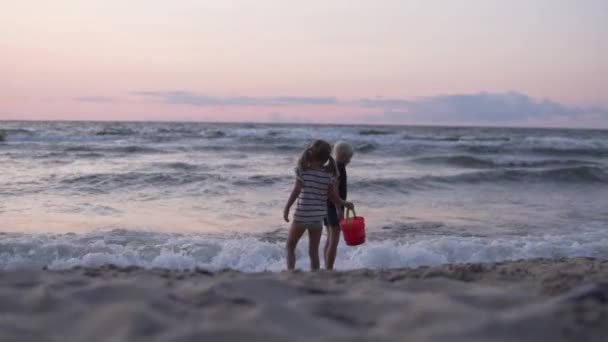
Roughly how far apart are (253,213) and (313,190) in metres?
4.45

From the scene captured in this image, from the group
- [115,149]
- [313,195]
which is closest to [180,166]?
[115,149]

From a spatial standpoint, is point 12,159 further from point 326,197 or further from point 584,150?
point 584,150

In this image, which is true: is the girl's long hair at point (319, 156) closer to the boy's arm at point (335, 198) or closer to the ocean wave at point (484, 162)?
the boy's arm at point (335, 198)

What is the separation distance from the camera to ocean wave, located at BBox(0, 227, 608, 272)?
6.53 m

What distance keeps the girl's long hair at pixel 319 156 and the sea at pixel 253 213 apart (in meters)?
1.60

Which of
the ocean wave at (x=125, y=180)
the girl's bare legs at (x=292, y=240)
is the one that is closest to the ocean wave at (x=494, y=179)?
the ocean wave at (x=125, y=180)

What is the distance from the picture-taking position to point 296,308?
2.96 metres

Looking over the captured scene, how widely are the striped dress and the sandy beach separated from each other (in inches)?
69.2

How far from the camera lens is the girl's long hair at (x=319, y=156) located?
5426 mm

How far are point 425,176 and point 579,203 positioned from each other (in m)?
4.87

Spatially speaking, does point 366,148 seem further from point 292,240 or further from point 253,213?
point 292,240

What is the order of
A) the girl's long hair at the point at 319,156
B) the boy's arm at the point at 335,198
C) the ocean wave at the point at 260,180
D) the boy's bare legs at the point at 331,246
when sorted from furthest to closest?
the ocean wave at the point at 260,180 < the boy's bare legs at the point at 331,246 < the boy's arm at the point at 335,198 < the girl's long hair at the point at 319,156

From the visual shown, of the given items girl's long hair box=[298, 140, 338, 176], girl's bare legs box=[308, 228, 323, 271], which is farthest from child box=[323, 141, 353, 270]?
girl's long hair box=[298, 140, 338, 176]

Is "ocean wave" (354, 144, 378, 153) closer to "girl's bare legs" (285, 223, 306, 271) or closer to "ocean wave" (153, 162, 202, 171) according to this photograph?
"ocean wave" (153, 162, 202, 171)
